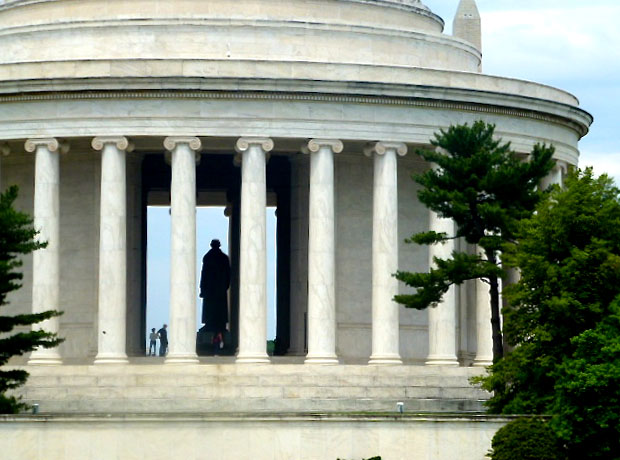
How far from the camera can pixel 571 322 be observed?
7738 cm

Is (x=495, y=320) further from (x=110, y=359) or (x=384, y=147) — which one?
(x=110, y=359)

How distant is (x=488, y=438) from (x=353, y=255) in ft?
85.6

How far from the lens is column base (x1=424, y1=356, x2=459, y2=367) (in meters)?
96.8

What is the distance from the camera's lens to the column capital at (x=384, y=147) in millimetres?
96562

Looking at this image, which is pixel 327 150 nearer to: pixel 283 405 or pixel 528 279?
pixel 283 405

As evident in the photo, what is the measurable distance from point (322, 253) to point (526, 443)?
2541 cm

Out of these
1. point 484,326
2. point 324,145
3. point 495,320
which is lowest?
point 495,320

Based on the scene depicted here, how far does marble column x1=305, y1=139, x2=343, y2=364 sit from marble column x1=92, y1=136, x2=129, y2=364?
897 cm

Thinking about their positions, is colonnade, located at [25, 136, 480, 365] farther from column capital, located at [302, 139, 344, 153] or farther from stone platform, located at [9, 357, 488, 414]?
stone platform, located at [9, 357, 488, 414]

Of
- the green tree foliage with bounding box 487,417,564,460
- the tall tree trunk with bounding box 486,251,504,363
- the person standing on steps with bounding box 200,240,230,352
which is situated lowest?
the green tree foliage with bounding box 487,417,564,460

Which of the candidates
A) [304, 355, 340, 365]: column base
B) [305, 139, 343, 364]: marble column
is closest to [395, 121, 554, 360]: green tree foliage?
[304, 355, 340, 365]: column base

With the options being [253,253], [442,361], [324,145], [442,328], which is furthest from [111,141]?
[442,361]

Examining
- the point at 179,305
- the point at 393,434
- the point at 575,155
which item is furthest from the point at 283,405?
the point at 575,155

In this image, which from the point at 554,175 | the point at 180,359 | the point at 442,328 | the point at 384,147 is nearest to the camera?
the point at 180,359
